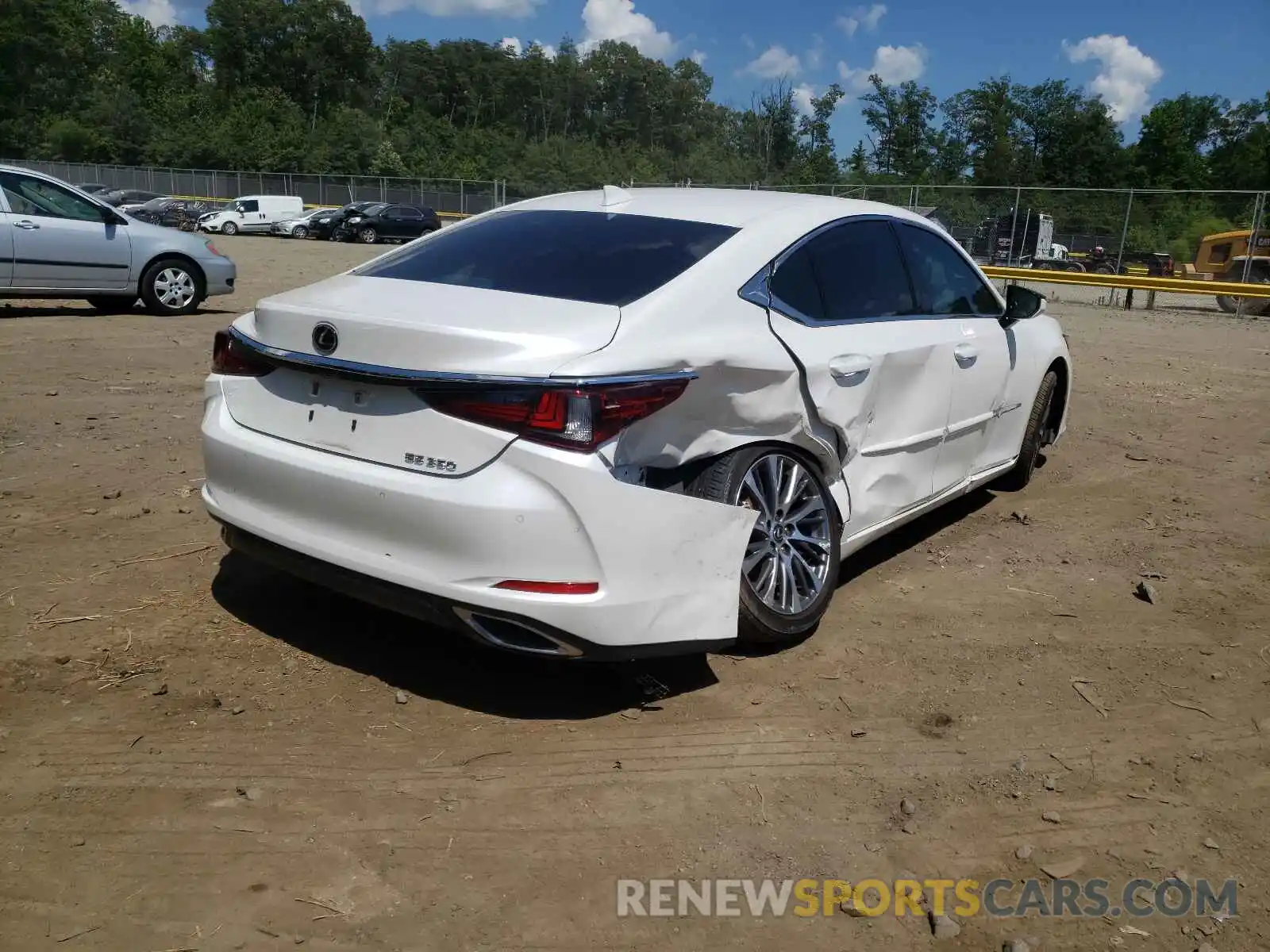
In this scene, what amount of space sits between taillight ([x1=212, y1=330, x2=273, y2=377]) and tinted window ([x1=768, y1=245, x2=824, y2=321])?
177cm

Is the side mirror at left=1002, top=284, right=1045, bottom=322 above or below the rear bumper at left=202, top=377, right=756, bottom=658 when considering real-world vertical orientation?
above

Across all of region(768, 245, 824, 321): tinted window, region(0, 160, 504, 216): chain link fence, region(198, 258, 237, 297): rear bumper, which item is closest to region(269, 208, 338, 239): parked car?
region(0, 160, 504, 216): chain link fence

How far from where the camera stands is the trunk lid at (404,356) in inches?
122

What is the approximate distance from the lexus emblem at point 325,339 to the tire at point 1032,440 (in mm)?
3994

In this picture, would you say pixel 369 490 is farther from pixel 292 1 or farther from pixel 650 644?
pixel 292 1

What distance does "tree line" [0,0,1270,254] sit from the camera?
6931 centimetres

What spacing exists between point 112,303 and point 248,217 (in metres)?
33.4

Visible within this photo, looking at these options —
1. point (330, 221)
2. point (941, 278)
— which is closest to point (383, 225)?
point (330, 221)

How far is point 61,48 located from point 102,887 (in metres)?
95.6

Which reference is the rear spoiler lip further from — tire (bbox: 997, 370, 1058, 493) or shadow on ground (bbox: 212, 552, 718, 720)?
tire (bbox: 997, 370, 1058, 493)

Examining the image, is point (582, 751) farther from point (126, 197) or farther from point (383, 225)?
point (126, 197)

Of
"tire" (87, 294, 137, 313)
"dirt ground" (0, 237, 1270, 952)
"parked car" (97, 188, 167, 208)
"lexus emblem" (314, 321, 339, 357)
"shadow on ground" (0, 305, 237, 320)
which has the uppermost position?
"lexus emblem" (314, 321, 339, 357)

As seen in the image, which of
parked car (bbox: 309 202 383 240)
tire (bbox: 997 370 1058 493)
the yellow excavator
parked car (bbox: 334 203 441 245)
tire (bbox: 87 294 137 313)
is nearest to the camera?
tire (bbox: 997 370 1058 493)

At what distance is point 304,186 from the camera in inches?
2167
